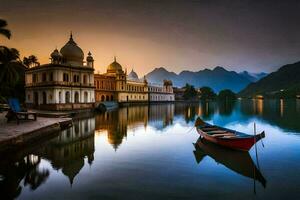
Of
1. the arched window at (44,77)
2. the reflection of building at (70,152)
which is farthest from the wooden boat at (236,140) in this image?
the arched window at (44,77)

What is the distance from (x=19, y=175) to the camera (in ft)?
36.9

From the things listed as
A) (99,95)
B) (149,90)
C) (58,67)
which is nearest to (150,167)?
(58,67)

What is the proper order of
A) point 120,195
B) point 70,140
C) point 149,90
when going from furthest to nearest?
point 149,90 < point 70,140 < point 120,195

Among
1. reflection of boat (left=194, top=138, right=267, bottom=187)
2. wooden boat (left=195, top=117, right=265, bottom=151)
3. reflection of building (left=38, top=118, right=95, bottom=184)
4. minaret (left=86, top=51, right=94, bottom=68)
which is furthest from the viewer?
minaret (left=86, top=51, right=94, bottom=68)

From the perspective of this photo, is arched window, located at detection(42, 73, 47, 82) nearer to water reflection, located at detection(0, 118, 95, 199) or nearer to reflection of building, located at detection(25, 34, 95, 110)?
reflection of building, located at detection(25, 34, 95, 110)

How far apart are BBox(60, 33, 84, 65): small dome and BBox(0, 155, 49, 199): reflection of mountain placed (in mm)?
39536

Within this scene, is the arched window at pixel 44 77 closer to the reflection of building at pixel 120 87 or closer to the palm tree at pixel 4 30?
the palm tree at pixel 4 30

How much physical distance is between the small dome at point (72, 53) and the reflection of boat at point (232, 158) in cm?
3868

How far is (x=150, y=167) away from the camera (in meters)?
12.9

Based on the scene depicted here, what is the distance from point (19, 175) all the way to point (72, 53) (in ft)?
140

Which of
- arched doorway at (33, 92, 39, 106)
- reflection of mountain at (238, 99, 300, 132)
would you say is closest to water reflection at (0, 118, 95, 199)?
reflection of mountain at (238, 99, 300, 132)

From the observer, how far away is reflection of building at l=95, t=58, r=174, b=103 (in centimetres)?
7381

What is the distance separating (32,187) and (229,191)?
7.61 meters

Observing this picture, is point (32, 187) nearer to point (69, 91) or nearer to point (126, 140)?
point (126, 140)
